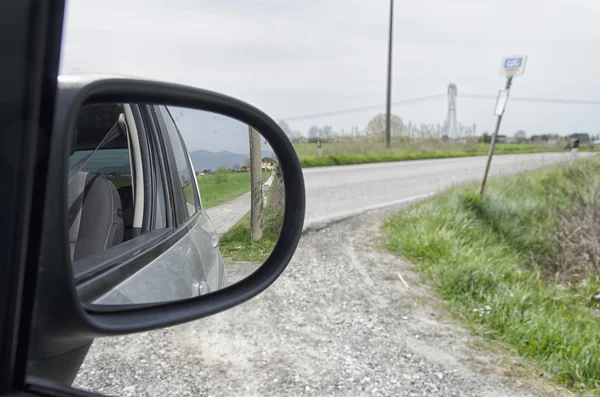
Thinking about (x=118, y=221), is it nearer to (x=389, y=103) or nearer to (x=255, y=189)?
(x=255, y=189)

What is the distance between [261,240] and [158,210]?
33cm

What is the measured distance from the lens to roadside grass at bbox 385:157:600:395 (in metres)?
3.57

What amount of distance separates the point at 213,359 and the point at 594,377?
7.29 ft

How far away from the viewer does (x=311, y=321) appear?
381 cm

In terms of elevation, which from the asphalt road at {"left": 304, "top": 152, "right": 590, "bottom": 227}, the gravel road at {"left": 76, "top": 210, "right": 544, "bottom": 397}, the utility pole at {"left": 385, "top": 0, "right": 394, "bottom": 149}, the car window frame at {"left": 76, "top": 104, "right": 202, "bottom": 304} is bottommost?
the gravel road at {"left": 76, "top": 210, "right": 544, "bottom": 397}

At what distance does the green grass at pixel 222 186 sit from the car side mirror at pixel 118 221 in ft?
0.24

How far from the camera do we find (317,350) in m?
3.36

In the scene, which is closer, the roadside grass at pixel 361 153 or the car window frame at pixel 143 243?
the car window frame at pixel 143 243

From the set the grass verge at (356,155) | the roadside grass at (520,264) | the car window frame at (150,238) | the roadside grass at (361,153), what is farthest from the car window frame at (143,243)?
the grass verge at (356,155)

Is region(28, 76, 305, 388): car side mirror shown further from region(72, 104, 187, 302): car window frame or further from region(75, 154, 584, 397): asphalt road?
region(75, 154, 584, 397): asphalt road

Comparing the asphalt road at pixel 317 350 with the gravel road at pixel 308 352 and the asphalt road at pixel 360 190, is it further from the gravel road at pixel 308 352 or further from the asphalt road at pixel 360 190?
the asphalt road at pixel 360 190

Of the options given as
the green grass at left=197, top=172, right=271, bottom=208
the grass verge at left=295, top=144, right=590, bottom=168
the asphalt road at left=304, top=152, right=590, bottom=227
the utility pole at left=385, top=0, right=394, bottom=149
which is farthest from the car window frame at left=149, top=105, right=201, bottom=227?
the utility pole at left=385, top=0, right=394, bottom=149

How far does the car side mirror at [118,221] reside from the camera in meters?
0.78

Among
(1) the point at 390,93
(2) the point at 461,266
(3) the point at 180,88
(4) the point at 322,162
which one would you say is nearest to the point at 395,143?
(1) the point at 390,93
